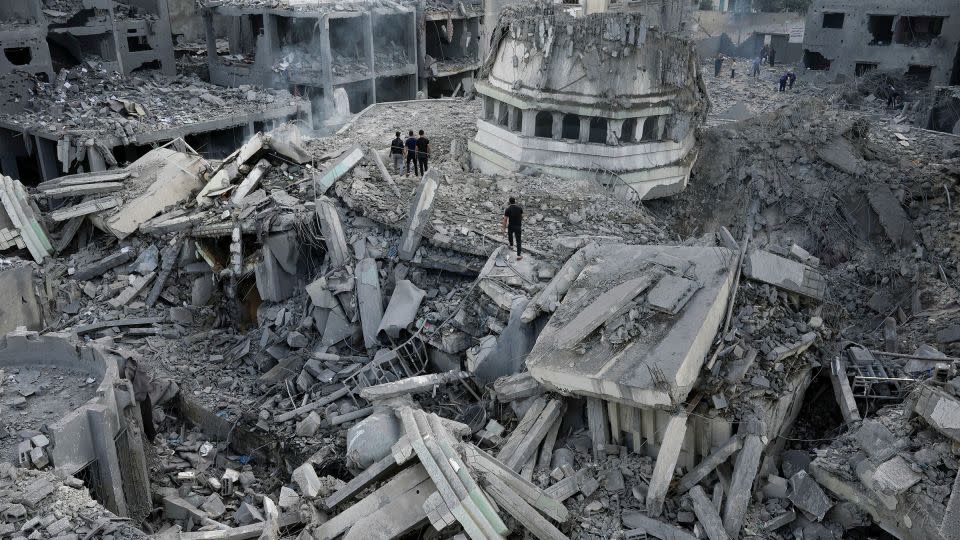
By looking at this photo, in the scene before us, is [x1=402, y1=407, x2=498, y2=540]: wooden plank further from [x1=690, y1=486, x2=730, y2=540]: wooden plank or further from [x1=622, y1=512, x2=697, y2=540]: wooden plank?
[x1=690, y1=486, x2=730, y2=540]: wooden plank

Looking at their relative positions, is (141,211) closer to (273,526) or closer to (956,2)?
(273,526)

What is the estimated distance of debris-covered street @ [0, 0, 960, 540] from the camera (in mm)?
8242

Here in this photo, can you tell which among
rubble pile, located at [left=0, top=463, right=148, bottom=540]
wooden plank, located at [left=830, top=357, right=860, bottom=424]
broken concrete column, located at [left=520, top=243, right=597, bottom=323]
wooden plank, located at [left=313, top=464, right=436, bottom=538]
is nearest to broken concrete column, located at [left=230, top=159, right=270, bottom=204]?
Answer: broken concrete column, located at [left=520, top=243, right=597, bottom=323]

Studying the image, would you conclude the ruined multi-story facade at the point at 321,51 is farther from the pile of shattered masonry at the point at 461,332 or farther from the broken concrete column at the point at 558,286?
the broken concrete column at the point at 558,286

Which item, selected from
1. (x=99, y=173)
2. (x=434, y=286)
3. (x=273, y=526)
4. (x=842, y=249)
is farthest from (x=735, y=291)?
(x=99, y=173)

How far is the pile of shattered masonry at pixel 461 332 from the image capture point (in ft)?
26.6

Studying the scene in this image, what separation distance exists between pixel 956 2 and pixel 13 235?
2664 centimetres

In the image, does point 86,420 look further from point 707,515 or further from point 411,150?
point 411,150

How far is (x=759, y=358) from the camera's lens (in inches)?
372

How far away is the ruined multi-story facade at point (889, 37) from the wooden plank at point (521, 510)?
23253 millimetres

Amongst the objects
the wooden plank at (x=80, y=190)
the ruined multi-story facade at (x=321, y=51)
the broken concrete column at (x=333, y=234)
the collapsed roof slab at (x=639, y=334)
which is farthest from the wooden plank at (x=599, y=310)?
the ruined multi-story facade at (x=321, y=51)

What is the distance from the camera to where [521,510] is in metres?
7.91

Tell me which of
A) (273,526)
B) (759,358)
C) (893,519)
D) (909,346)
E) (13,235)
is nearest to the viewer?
(893,519)

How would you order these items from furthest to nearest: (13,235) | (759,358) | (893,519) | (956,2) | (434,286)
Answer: (956,2), (13,235), (434,286), (759,358), (893,519)
